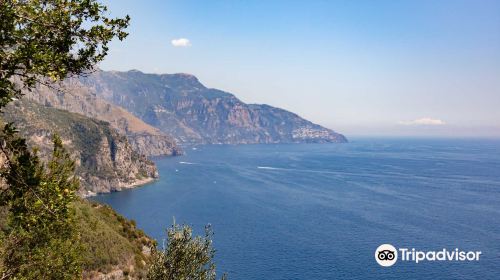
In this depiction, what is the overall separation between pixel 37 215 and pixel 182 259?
15.0 meters

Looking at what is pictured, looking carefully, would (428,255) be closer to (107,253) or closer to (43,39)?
(107,253)

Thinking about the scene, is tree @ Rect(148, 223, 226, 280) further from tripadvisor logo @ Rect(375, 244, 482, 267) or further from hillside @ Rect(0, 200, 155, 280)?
tripadvisor logo @ Rect(375, 244, 482, 267)

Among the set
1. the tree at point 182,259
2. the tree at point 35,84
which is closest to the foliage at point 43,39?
the tree at point 35,84

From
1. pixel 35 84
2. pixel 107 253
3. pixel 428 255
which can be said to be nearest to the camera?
pixel 35 84

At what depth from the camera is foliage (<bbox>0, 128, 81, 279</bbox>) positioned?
1322 centimetres

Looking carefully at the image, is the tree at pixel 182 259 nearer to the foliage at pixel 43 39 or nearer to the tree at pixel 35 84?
the tree at pixel 35 84

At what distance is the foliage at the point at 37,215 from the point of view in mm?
13219

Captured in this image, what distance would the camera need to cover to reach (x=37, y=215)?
1340 centimetres

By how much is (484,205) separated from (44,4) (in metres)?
226

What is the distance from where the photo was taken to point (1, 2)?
10.9 meters

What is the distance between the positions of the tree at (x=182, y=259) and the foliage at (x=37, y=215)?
876 centimetres

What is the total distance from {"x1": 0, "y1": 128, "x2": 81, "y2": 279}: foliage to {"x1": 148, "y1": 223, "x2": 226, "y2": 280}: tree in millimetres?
8757

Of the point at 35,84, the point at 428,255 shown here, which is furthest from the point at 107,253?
the point at 428,255

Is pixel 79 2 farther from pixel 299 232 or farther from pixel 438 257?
pixel 299 232
